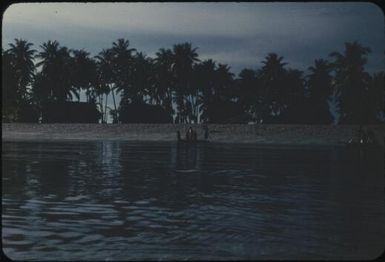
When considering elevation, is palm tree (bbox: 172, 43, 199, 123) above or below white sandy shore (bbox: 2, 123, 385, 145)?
above

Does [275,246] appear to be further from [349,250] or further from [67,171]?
[67,171]

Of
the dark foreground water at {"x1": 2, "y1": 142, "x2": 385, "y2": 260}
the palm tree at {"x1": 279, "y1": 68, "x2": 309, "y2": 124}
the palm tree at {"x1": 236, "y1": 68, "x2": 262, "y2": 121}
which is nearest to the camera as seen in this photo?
the dark foreground water at {"x1": 2, "y1": 142, "x2": 385, "y2": 260}

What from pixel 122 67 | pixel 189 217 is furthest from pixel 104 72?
pixel 189 217

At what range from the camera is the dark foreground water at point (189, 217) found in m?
6.88

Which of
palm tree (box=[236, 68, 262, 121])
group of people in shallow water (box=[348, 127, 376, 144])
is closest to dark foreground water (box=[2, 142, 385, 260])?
group of people in shallow water (box=[348, 127, 376, 144])

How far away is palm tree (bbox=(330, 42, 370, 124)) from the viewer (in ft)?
208

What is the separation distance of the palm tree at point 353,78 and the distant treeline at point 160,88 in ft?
10.5

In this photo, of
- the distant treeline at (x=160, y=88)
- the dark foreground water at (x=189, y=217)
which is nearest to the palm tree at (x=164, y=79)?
the distant treeline at (x=160, y=88)

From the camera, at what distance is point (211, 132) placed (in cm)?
5856

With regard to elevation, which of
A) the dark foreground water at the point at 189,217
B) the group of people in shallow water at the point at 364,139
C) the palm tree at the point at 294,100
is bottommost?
the dark foreground water at the point at 189,217

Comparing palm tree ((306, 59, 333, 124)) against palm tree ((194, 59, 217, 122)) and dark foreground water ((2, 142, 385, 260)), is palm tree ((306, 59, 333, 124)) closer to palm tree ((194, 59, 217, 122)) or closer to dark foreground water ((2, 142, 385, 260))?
palm tree ((194, 59, 217, 122))

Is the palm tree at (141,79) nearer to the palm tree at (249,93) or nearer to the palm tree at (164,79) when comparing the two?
the palm tree at (164,79)

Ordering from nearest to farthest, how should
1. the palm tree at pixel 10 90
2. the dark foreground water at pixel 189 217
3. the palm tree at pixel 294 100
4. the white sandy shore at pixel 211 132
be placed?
the dark foreground water at pixel 189 217 < the white sandy shore at pixel 211 132 < the palm tree at pixel 10 90 < the palm tree at pixel 294 100

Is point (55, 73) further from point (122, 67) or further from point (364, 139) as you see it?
point (364, 139)
